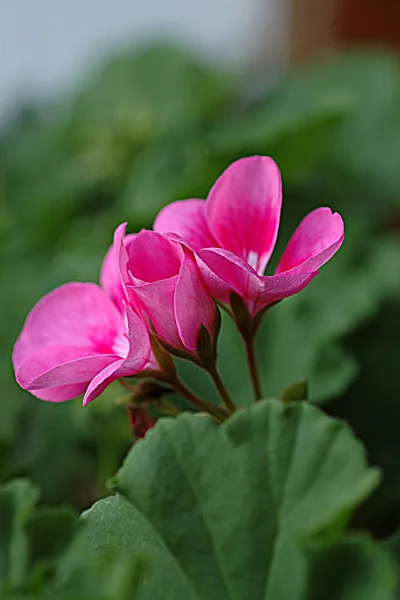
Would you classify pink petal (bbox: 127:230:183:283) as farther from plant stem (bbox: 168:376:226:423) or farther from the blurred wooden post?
the blurred wooden post

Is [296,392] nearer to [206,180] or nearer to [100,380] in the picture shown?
[100,380]

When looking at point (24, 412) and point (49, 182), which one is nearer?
point (24, 412)

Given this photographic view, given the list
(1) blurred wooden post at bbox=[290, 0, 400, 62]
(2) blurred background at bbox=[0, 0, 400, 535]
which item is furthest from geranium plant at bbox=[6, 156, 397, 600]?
(1) blurred wooden post at bbox=[290, 0, 400, 62]

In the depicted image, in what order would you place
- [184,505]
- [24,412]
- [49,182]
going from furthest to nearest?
[49,182] < [24,412] < [184,505]

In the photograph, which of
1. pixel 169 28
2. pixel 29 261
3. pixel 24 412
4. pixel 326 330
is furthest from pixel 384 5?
pixel 24 412

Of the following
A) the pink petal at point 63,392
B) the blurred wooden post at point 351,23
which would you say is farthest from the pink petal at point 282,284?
the blurred wooden post at point 351,23

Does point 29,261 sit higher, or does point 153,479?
point 153,479

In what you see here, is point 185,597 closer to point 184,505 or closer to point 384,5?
point 184,505

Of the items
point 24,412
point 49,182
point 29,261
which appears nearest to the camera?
point 24,412
